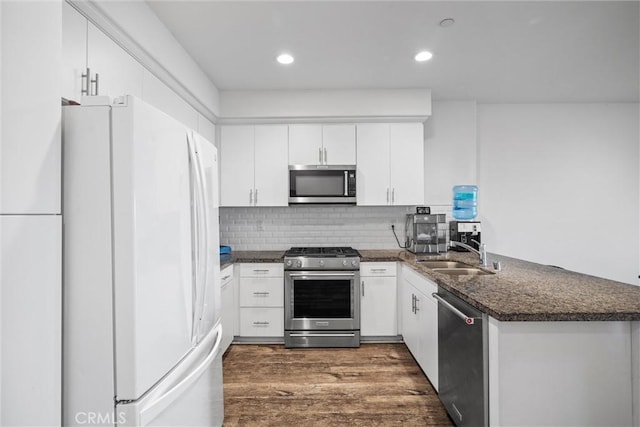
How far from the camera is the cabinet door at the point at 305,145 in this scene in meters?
3.31

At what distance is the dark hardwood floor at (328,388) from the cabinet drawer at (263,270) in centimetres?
72

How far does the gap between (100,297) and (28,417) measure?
0.34 metres

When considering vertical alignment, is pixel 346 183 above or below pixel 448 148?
below

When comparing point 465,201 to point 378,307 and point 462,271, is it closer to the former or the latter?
point 462,271

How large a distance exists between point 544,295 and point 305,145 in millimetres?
2506

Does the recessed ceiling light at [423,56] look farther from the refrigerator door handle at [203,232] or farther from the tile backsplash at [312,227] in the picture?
the refrigerator door handle at [203,232]

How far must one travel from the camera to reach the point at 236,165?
3340mm

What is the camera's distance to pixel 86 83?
1.43 meters

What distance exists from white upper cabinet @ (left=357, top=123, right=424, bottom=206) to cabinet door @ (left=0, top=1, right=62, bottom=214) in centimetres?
270

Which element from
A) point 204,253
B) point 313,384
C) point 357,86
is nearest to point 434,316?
point 313,384

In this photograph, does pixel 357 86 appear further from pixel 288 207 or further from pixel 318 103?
pixel 288 207

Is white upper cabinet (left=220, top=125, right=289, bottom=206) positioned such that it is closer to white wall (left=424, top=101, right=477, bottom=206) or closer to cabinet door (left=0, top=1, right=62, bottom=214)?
white wall (left=424, top=101, right=477, bottom=206)

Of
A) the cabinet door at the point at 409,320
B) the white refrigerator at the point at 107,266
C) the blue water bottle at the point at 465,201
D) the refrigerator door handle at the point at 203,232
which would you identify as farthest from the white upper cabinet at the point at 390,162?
the white refrigerator at the point at 107,266

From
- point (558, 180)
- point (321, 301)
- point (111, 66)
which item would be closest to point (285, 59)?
point (111, 66)
